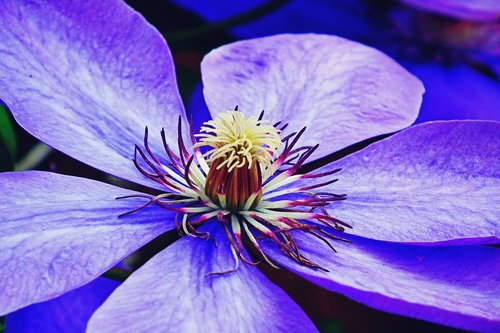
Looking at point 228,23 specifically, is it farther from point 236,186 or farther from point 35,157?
point 236,186

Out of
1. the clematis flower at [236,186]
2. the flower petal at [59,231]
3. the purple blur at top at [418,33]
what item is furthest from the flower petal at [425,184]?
the purple blur at top at [418,33]

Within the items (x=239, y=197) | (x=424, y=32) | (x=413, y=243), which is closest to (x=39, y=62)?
(x=239, y=197)

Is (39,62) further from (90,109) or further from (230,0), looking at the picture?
(230,0)

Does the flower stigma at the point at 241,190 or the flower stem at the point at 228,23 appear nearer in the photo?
the flower stigma at the point at 241,190

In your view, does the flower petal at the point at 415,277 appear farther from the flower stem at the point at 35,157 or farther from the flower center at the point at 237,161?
the flower stem at the point at 35,157

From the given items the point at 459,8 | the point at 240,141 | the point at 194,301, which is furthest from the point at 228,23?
the point at 194,301

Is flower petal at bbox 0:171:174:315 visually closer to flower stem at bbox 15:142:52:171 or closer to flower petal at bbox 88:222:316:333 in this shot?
flower petal at bbox 88:222:316:333
